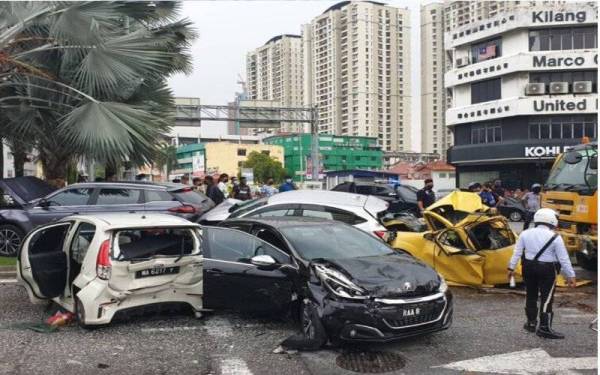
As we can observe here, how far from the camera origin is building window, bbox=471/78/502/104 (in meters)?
39.1

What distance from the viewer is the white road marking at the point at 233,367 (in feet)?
16.6

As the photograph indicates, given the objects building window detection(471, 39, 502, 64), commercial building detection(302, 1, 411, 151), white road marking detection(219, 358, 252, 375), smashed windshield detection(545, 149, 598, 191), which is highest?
commercial building detection(302, 1, 411, 151)

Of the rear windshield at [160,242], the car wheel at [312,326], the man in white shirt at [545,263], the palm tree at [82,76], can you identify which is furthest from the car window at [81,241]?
the man in white shirt at [545,263]

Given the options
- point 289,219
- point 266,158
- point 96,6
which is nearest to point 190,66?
point 96,6

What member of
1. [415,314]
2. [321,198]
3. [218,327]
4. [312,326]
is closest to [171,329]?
[218,327]

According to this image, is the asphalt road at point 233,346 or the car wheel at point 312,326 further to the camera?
the car wheel at point 312,326

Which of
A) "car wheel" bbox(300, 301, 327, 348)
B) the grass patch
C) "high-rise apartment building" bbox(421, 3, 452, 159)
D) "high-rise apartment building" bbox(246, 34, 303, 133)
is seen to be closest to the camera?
"car wheel" bbox(300, 301, 327, 348)

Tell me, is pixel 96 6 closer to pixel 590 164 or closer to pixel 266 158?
pixel 590 164

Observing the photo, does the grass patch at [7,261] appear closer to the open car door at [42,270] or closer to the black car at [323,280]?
the open car door at [42,270]

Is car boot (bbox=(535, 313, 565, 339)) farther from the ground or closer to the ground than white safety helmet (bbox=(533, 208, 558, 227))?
closer to the ground

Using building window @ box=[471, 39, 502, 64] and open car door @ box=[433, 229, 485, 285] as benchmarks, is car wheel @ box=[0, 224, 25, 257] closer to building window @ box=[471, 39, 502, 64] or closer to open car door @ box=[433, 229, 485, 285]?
open car door @ box=[433, 229, 485, 285]

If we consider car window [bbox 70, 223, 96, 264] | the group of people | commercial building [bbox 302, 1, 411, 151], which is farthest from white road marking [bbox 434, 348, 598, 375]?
commercial building [bbox 302, 1, 411, 151]

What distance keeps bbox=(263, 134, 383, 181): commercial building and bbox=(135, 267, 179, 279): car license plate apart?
8140 centimetres

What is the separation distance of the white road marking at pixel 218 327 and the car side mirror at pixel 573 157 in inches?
239
